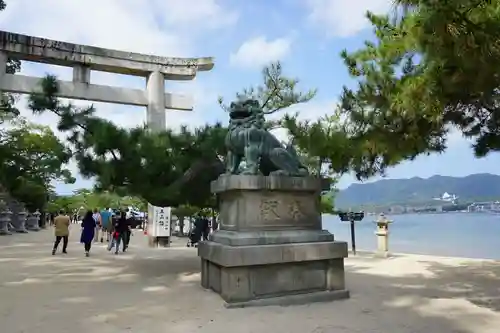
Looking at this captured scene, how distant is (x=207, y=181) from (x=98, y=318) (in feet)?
12.3

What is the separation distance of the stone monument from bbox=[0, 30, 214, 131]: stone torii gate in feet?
17.2

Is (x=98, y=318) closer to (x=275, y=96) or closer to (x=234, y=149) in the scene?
(x=234, y=149)

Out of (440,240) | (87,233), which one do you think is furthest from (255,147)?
(440,240)

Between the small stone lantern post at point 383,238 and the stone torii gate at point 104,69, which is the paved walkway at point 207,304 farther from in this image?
the stone torii gate at point 104,69

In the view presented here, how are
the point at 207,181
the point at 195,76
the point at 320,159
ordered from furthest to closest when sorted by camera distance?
the point at 195,76 < the point at 207,181 < the point at 320,159

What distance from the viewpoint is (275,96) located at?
14.1 meters

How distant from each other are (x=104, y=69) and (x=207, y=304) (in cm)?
971

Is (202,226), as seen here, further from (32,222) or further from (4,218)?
(32,222)

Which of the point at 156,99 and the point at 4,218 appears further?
the point at 4,218

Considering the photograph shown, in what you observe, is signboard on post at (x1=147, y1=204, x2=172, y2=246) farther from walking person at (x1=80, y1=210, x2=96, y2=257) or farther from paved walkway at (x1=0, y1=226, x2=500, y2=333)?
paved walkway at (x1=0, y1=226, x2=500, y2=333)

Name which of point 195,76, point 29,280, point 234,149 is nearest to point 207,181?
point 234,149

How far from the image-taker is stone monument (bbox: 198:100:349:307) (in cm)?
538

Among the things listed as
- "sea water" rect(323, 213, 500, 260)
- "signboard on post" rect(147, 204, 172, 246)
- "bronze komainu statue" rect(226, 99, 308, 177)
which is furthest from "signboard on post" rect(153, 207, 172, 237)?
"bronze komainu statue" rect(226, 99, 308, 177)

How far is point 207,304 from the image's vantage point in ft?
17.9
